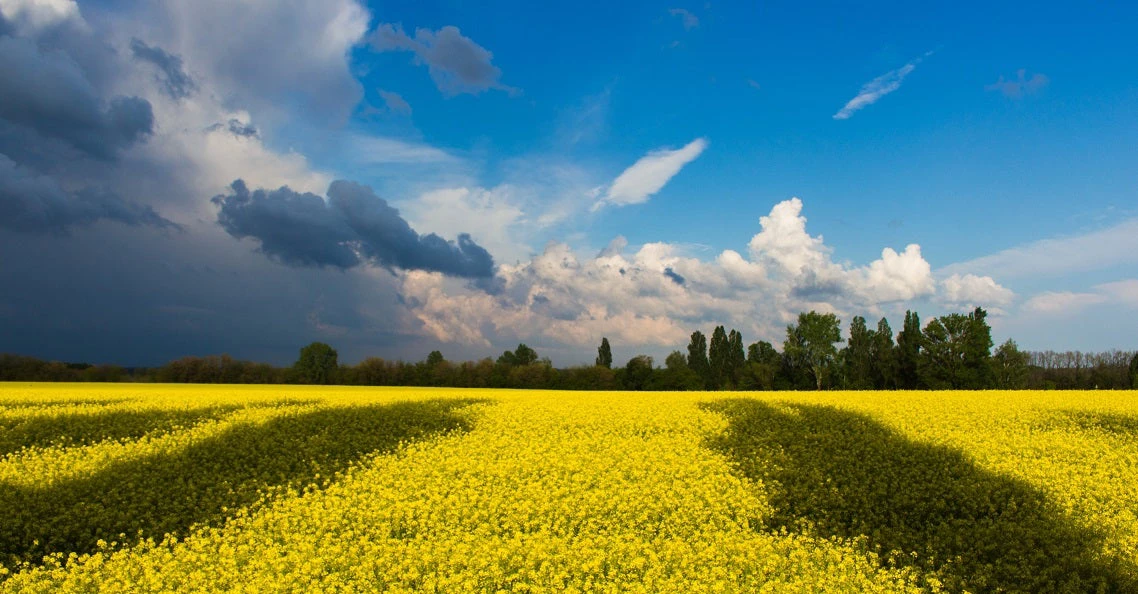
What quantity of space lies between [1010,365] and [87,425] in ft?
408

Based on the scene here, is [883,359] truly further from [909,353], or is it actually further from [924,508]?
[924,508]

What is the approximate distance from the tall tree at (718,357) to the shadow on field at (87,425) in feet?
320

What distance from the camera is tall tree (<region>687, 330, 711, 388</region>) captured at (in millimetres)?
119125

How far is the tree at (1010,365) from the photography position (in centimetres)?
9391

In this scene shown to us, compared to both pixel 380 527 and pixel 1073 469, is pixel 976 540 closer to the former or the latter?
pixel 1073 469

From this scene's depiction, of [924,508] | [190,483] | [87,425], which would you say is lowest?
[924,508]

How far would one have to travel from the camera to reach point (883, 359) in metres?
102

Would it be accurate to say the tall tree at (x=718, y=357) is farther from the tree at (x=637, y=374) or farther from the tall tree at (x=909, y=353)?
the tall tree at (x=909, y=353)

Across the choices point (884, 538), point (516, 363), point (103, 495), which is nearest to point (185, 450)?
point (103, 495)

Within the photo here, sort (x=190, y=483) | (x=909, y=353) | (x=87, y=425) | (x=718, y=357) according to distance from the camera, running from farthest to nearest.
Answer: (x=718, y=357) < (x=909, y=353) < (x=87, y=425) < (x=190, y=483)

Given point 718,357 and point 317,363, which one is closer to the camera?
point 317,363

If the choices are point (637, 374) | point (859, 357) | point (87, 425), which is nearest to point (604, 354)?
point (637, 374)

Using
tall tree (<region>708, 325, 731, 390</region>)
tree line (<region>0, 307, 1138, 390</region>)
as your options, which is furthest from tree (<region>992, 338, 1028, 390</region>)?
tall tree (<region>708, 325, 731, 390</region>)

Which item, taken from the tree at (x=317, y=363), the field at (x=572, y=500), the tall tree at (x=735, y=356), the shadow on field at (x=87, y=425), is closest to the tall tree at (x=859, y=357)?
the tall tree at (x=735, y=356)
